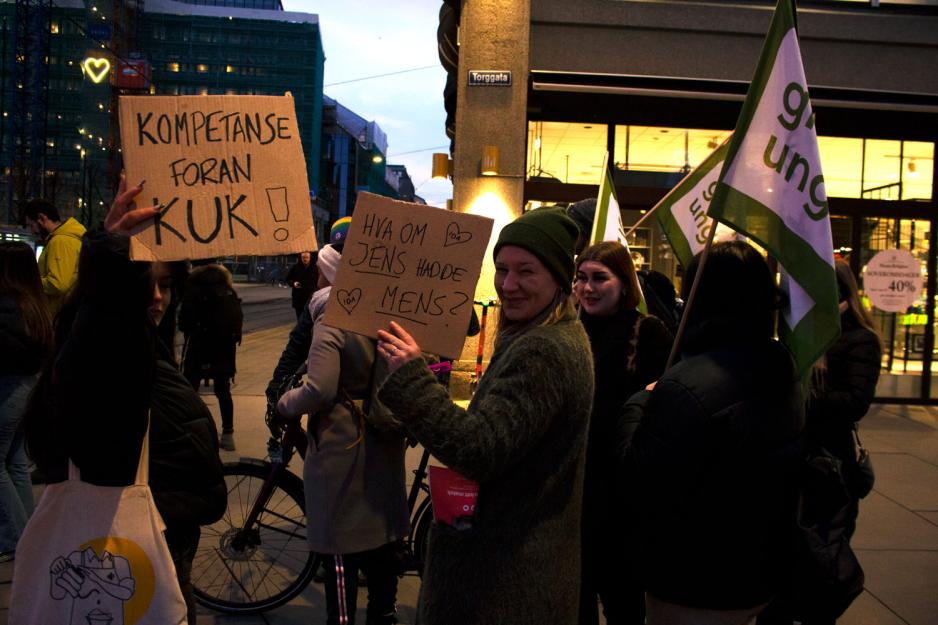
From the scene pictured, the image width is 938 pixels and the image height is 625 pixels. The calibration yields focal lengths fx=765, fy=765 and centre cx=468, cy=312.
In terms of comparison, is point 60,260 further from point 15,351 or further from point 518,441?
point 518,441

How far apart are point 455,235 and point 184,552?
1.33 metres

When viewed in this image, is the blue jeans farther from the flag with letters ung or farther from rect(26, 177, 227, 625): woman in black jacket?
the flag with letters ung

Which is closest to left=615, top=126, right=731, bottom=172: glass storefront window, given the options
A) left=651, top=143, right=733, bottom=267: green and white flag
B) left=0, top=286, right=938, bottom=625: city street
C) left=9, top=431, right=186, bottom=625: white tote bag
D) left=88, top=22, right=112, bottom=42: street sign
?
left=0, top=286, right=938, bottom=625: city street

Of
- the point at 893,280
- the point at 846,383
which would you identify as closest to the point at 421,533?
the point at 846,383

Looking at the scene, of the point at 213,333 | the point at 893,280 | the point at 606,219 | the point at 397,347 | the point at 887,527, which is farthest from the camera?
the point at 893,280

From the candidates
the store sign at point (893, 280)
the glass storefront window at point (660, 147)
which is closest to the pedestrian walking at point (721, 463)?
the glass storefront window at point (660, 147)

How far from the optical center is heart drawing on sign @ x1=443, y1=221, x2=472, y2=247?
220 cm

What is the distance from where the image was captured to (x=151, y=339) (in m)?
2.21

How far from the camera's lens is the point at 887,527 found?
5.52 m

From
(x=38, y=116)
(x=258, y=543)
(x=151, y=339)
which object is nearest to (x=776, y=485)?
(x=151, y=339)

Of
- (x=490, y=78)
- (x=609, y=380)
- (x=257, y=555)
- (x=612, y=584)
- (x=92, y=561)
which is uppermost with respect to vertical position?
(x=490, y=78)

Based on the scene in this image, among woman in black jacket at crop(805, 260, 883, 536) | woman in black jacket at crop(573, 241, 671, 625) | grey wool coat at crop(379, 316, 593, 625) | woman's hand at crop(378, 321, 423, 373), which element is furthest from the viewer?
woman in black jacket at crop(805, 260, 883, 536)

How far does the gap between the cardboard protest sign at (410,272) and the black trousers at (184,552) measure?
2.84 feet

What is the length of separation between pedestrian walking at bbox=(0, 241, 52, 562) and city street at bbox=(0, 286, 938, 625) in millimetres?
328
